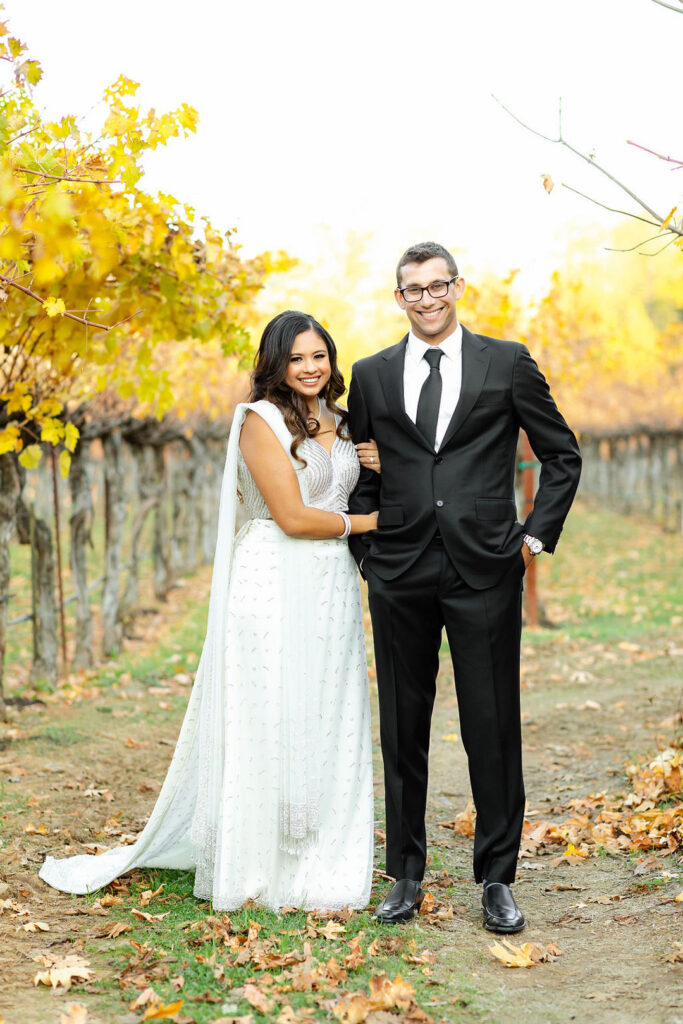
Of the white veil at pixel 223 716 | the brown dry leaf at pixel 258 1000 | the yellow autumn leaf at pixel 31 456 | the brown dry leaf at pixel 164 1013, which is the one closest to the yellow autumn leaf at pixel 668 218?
the white veil at pixel 223 716

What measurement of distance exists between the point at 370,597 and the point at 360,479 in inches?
19.6

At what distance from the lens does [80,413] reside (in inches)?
406

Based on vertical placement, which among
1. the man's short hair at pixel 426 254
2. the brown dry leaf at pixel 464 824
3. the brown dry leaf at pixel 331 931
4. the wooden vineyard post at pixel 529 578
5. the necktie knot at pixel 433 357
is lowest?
the brown dry leaf at pixel 464 824

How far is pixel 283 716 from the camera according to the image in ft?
13.3

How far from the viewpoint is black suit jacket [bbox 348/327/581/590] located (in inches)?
152

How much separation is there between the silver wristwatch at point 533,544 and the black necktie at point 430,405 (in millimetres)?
512

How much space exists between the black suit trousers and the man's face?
86 centimetres

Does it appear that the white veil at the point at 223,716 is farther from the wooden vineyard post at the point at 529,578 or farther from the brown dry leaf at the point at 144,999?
the wooden vineyard post at the point at 529,578

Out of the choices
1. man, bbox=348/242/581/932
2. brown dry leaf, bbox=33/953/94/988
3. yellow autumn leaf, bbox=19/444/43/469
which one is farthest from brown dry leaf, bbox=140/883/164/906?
yellow autumn leaf, bbox=19/444/43/469

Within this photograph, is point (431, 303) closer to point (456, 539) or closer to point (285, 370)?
point (285, 370)

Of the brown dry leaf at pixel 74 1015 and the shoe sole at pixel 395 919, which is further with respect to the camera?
the shoe sole at pixel 395 919

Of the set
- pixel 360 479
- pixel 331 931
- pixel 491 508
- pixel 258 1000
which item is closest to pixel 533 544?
pixel 491 508

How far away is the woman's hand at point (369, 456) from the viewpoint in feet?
13.4

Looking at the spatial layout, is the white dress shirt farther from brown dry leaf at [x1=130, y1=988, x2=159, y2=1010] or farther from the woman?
brown dry leaf at [x1=130, y1=988, x2=159, y2=1010]
